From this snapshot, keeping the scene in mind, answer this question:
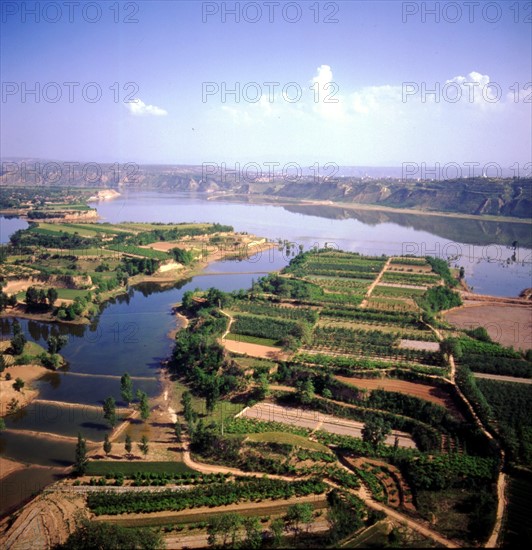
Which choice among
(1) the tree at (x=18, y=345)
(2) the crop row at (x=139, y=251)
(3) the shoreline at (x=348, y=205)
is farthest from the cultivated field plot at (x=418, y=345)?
(3) the shoreline at (x=348, y=205)

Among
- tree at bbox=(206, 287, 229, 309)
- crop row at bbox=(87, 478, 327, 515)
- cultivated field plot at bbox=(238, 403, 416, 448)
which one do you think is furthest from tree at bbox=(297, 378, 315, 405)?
tree at bbox=(206, 287, 229, 309)

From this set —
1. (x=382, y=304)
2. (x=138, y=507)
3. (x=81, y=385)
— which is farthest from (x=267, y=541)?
(x=382, y=304)

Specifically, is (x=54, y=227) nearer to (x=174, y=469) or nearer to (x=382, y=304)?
(x=382, y=304)

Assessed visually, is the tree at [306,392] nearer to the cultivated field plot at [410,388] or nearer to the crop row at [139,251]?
the cultivated field plot at [410,388]

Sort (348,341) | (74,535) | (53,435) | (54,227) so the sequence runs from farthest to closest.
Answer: (54,227) → (348,341) → (53,435) → (74,535)

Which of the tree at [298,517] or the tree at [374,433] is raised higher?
the tree at [374,433]

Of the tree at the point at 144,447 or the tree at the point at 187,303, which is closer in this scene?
the tree at the point at 144,447

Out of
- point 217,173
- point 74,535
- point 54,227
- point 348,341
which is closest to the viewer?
point 74,535
